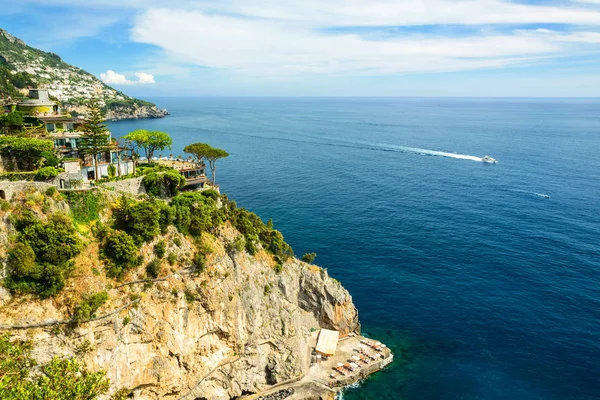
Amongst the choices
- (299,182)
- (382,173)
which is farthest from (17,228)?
(382,173)

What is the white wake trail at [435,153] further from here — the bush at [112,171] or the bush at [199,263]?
the bush at [199,263]

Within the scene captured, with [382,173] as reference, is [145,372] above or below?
below

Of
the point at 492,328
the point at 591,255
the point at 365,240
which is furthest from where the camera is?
the point at 365,240

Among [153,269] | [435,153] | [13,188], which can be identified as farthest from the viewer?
[435,153]

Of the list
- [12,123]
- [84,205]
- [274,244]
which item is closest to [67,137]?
[12,123]

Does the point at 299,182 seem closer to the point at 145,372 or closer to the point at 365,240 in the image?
the point at 365,240

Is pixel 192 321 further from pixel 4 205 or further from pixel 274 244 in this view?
pixel 4 205
